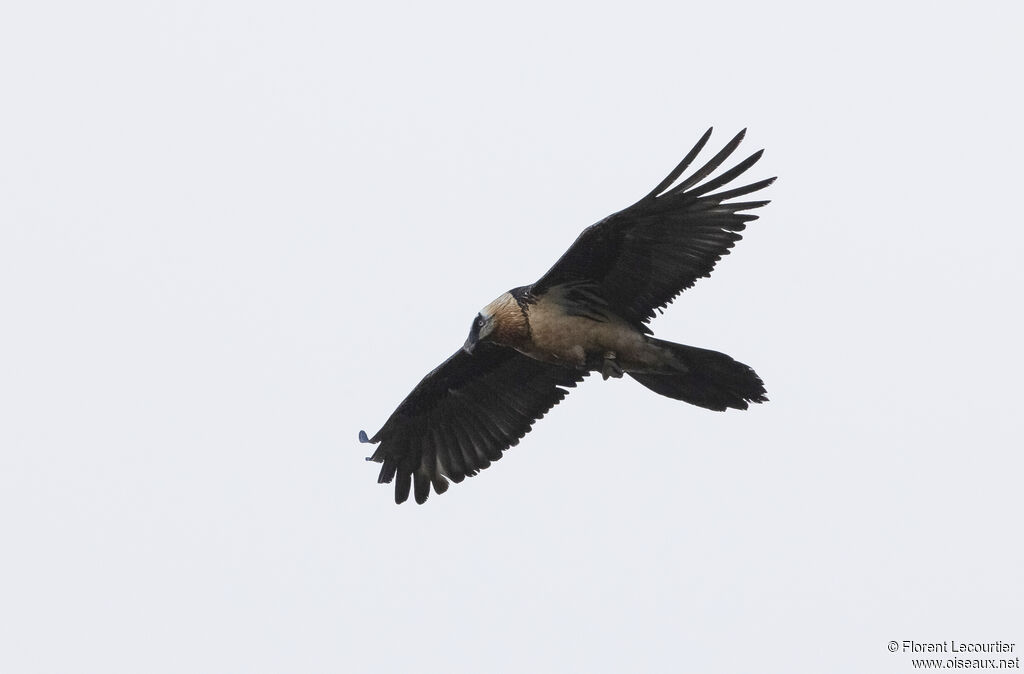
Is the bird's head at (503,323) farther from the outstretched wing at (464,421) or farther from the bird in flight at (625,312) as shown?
the outstretched wing at (464,421)

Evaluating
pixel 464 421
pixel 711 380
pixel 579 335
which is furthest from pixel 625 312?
pixel 464 421

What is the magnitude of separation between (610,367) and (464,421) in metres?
1.90

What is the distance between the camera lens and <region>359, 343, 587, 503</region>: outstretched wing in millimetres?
13422

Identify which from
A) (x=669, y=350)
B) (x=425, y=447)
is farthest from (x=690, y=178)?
(x=425, y=447)

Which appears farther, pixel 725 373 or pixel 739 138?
pixel 725 373

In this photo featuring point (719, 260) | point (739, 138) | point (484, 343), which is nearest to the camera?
point (739, 138)

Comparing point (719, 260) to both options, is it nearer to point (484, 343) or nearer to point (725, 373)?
point (725, 373)

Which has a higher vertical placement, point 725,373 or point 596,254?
point 596,254

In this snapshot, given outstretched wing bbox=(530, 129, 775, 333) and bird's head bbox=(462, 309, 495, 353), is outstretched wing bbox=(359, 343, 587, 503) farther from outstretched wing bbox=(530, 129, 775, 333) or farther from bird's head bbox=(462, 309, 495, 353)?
outstretched wing bbox=(530, 129, 775, 333)

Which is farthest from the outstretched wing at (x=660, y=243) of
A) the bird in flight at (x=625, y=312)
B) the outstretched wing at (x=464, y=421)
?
the outstretched wing at (x=464, y=421)

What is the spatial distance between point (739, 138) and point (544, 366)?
3.29 metres

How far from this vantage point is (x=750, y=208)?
11383 millimetres

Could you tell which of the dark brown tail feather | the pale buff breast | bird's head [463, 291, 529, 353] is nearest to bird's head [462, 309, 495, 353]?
bird's head [463, 291, 529, 353]

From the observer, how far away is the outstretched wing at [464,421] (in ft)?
44.0
